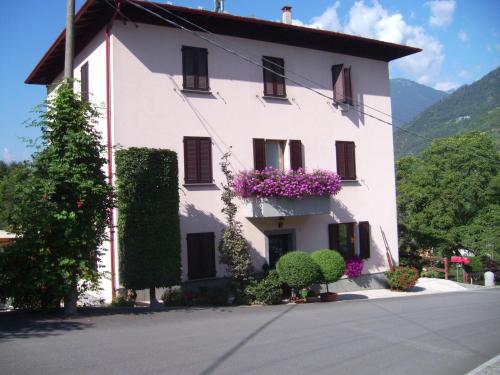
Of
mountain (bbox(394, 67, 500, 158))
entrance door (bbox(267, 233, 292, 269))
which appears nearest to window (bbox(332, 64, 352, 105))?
entrance door (bbox(267, 233, 292, 269))

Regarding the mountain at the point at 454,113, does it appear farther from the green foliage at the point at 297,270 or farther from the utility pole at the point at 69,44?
the utility pole at the point at 69,44

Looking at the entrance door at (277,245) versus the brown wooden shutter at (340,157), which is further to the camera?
the brown wooden shutter at (340,157)

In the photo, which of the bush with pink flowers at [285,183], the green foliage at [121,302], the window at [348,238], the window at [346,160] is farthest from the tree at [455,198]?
the green foliage at [121,302]

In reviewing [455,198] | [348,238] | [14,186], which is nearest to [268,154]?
[348,238]

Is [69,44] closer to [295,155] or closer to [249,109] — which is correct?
[249,109]

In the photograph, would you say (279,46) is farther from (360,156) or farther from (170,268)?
(170,268)

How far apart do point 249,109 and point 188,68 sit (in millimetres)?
2614

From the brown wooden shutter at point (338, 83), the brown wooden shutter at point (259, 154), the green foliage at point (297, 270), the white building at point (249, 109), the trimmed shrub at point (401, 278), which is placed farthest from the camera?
the trimmed shrub at point (401, 278)

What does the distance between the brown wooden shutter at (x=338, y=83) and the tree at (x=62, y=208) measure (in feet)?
37.0

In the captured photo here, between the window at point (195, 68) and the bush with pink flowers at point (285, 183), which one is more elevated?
the window at point (195, 68)

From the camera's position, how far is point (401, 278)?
2112 centimetres

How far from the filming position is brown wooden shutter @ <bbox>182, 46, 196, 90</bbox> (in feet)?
54.8

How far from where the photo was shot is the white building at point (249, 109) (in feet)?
52.0

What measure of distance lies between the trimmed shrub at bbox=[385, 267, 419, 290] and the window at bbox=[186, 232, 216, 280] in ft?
27.6
